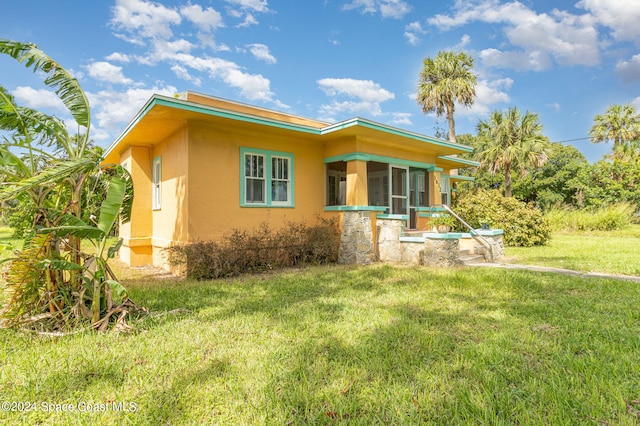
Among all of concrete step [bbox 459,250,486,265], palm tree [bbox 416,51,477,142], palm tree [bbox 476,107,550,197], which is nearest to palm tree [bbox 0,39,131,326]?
concrete step [bbox 459,250,486,265]

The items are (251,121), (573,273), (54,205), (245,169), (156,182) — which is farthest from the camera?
(156,182)

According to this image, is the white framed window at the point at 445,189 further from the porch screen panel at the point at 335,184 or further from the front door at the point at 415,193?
the porch screen panel at the point at 335,184

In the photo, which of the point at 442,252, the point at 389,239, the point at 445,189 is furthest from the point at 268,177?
the point at 445,189

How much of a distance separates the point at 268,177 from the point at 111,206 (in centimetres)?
557

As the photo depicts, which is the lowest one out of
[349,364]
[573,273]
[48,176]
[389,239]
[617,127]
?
[349,364]

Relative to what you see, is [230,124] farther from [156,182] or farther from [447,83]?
[447,83]

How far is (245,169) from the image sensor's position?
8.84 metres

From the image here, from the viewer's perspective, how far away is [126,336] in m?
3.77

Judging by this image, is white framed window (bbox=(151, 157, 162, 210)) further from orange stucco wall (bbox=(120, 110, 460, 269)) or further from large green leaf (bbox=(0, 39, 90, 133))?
large green leaf (bbox=(0, 39, 90, 133))

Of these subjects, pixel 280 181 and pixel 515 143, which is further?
pixel 515 143

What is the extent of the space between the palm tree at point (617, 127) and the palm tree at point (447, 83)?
13603 millimetres

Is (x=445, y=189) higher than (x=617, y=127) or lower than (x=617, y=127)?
lower

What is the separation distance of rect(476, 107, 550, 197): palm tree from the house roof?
13.2 meters

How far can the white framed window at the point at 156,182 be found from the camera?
32.3 ft
